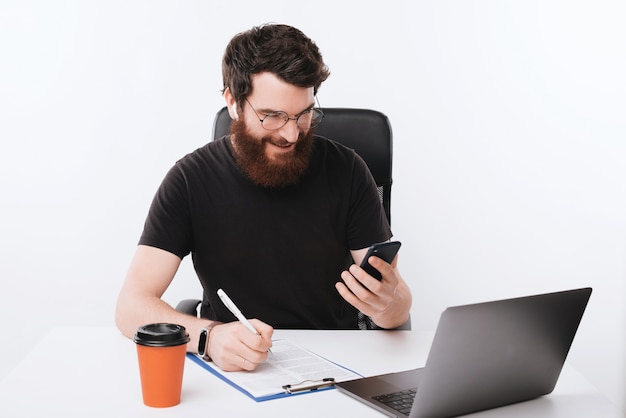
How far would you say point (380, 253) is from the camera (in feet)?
4.78

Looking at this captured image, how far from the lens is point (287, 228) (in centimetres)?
193

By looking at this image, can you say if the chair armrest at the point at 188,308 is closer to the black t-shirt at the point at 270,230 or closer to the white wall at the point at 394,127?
the black t-shirt at the point at 270,230

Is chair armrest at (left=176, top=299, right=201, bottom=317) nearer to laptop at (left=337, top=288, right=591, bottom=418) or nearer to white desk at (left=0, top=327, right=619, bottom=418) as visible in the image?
white desk at (left=0, top=327, right=619, bottom=418)

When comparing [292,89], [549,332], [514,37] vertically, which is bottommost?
[549,332]

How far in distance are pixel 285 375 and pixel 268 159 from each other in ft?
2.27

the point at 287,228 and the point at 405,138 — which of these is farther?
the point at 405,138

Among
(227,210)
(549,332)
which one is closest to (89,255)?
(227,210)

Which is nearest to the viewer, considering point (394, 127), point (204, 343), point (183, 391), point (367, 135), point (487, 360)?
point (487, 360)

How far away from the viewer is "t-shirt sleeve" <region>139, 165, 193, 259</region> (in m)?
1.80

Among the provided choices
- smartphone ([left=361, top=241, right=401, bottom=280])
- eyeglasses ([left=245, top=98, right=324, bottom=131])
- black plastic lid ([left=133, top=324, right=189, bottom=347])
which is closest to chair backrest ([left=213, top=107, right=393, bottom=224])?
eyeglasses ([left=245, top=98, right=324, bottom=131])

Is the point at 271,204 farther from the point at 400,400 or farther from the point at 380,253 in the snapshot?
the point at 400,400

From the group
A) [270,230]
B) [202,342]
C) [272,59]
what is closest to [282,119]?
[272,59]

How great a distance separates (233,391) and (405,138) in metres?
1.82

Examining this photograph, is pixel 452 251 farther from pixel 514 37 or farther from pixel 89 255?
pixel 89 255
